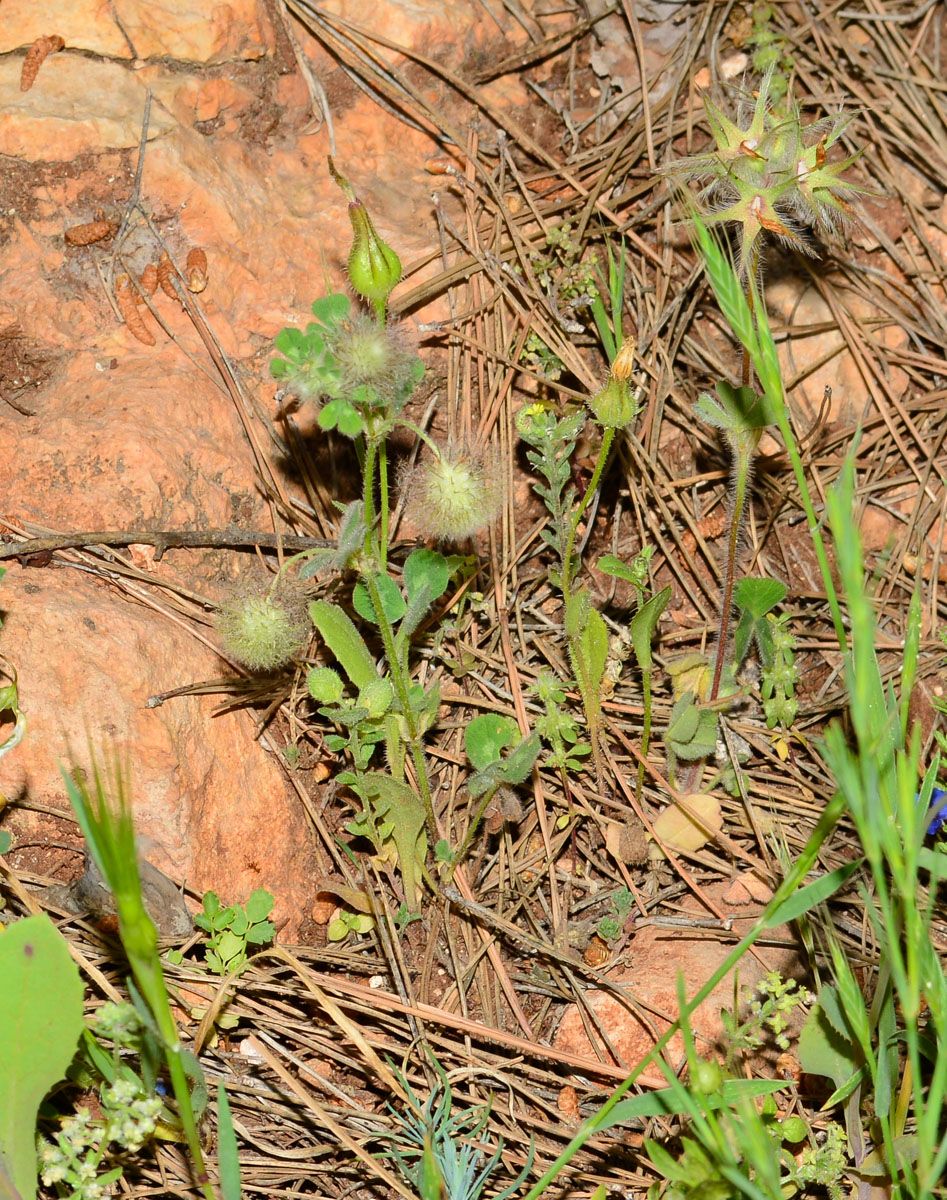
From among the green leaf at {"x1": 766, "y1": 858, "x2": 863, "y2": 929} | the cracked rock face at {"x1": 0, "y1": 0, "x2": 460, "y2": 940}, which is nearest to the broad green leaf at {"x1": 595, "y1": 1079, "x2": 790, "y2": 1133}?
the green leaf at {"x1": 766, "y1": 858, "x2": 863, "y2": 929}

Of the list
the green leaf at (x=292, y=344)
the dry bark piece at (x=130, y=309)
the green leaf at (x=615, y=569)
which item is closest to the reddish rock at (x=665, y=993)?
the green leaf at (x=615, y=569)

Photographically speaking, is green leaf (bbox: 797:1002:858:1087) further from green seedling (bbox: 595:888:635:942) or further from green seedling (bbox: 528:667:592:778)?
green seedling (bbox: 528:667:592:778)

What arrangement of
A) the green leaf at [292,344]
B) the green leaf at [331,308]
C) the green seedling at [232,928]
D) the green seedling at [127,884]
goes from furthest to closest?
the green seedling at [232,928] → the green leaf at [331,308] → the green leaf at [292,344] → the green seedling at [127,884]

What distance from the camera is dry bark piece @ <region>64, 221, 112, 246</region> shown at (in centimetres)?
248

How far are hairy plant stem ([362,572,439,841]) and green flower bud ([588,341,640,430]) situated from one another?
1.85 feet

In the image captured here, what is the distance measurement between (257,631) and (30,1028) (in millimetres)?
790

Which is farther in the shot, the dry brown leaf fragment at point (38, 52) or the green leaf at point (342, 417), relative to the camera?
the dry brown leaf fragment at point (38, 52)

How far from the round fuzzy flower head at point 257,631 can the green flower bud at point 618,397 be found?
0.76 m

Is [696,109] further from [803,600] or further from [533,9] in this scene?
[803,600]

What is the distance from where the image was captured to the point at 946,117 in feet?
9.96

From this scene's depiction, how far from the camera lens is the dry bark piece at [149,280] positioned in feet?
8.22

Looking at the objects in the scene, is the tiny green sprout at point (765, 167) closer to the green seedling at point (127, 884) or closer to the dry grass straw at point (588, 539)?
the dry grass straw at point (588, 539)

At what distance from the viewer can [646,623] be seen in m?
2.18

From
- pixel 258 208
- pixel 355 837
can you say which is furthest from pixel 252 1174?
pixel 258 208
